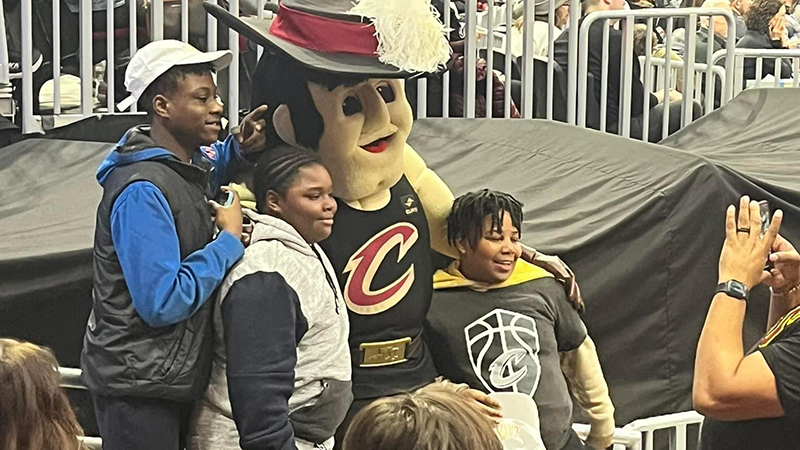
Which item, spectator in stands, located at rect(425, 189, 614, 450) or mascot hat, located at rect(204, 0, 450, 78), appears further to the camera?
spectator in stands, located at rect(425, 189, 614, 450)

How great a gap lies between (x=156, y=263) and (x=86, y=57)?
7.18 ft

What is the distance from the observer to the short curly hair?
26.3 feet

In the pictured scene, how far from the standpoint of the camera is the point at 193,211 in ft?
9.50

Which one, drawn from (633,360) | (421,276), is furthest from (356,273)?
(633,360)

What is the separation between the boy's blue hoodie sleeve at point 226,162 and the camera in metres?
3.13

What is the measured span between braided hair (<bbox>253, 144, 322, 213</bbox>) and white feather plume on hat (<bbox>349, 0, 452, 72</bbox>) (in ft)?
0.96

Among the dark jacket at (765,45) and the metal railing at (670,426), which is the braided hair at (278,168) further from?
the dark jacket at (765,45)

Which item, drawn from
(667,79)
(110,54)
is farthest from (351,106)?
(667,79)

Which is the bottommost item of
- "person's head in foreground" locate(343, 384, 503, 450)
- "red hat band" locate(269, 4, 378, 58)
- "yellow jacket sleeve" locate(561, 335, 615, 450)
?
"yellow jacket sleeve" locate(561, 335, 615, 450)

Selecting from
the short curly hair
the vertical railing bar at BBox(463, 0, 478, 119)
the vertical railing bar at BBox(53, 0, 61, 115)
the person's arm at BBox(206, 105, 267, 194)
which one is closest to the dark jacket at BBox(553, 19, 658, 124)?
the vertical railing bar at BBox(463, 0, 478, 119)

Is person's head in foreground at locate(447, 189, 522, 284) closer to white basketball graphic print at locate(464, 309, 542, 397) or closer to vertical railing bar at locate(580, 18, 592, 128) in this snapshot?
white basketball graphic print at locate(464, 309, 542, 397)

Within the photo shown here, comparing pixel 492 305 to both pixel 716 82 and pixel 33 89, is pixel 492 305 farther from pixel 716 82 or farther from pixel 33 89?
pixel 716 82

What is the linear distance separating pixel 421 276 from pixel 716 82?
3911 millimetres

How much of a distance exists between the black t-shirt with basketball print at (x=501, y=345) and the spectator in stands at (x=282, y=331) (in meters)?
0.43
